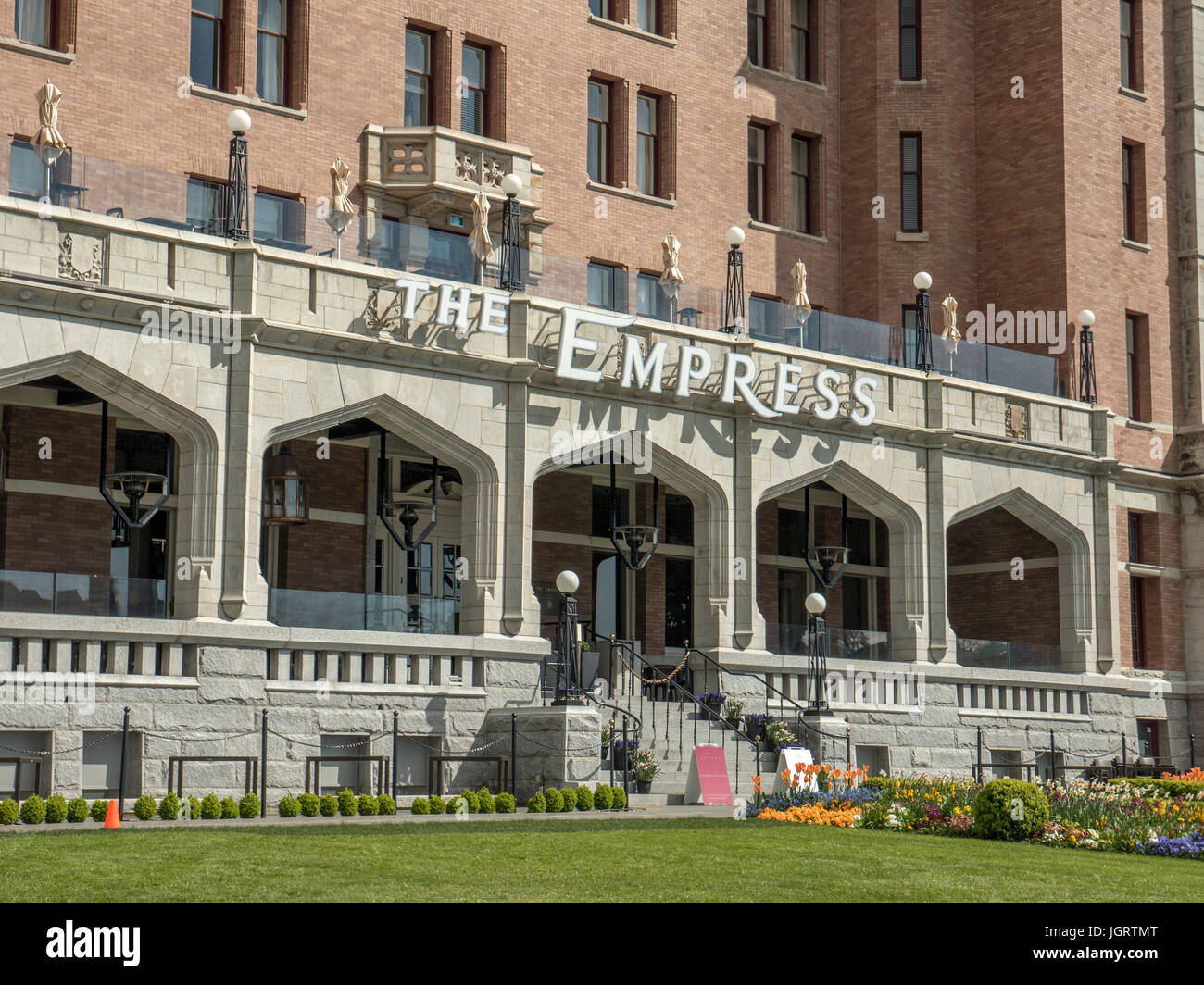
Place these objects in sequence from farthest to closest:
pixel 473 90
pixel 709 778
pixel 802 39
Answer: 1. pixel 802 39
2. pixel 473 90
3. pixel 709 778

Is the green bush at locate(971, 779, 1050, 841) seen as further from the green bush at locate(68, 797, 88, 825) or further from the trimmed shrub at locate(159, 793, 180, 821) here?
the green bush at locate(68, 797, 88, 825)

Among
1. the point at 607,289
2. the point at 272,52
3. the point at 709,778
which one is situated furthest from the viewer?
the point at 272,52

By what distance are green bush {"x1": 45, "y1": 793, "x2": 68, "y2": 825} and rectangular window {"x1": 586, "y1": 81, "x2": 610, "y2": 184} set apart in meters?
20.0

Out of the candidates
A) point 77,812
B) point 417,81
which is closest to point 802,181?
point 417,81

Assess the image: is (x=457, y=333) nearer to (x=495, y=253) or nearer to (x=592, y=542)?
(x=495, y=253)

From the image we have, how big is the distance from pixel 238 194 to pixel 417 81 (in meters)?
9.43

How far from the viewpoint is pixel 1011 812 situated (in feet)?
61.9

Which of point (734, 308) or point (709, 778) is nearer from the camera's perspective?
point (709, 778)

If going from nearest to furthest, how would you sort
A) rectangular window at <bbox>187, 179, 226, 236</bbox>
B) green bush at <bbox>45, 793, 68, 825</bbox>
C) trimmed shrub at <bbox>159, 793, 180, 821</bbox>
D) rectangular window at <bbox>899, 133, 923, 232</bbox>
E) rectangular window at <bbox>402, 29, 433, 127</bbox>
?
green bush at <bbox>45, 793, 68, 825</bbox>
trimmed shrub at <bbox>159, 793, 180, 821</bbox>
rectangular window at <bbox>187, 179, 226, 236</bbox>
rectangular window at <bbox>402, 29, 433, 127</bbox>
rectangular window at <bbox>899, 133, 923, 232</bbox>

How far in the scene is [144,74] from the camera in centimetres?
2955

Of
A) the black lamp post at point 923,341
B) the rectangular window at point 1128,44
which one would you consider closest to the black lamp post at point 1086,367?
the black lamp post at point 923,341

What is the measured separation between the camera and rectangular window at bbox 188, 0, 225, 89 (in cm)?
3059

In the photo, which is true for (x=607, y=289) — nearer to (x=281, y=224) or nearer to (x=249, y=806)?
(x=281, y=224)

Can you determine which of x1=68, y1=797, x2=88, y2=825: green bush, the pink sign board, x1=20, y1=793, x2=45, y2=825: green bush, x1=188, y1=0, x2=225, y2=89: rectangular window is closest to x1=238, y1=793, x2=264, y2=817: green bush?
x1=68, y1=797, x2=88, y2=825: green bush
